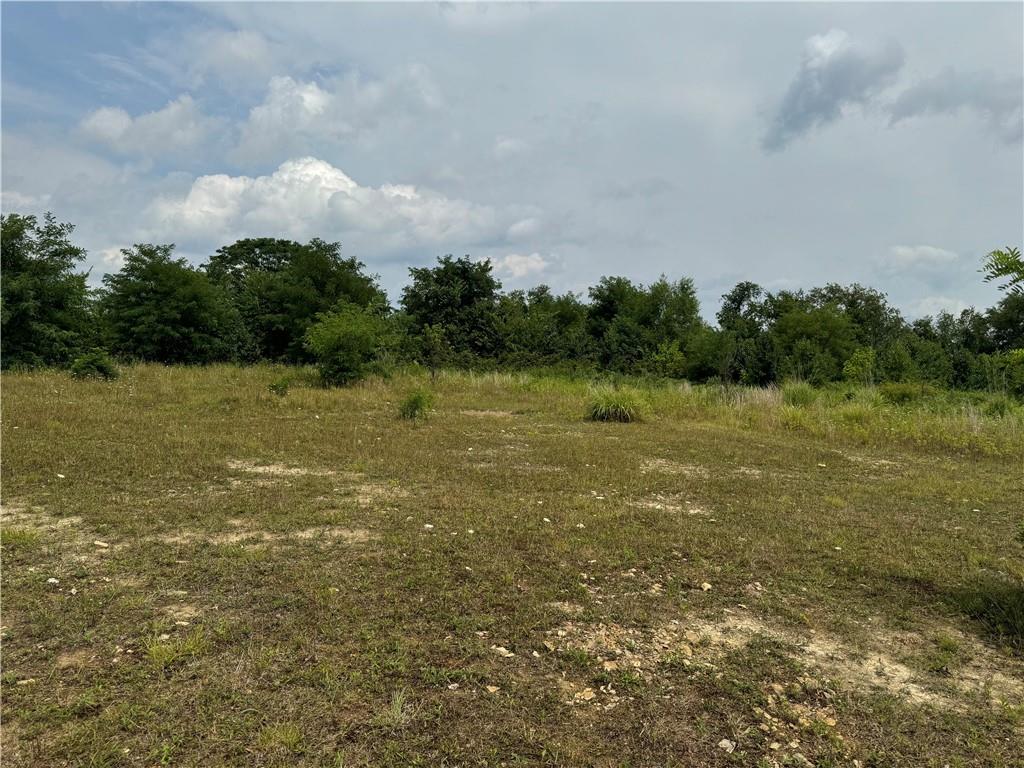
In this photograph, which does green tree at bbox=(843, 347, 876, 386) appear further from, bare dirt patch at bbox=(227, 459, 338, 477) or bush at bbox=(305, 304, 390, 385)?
bare dirt patch at bbox=(227, 459, 338, 477)

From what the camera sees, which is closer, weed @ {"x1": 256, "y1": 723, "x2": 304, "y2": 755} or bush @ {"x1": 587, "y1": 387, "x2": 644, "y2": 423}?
weed @ {"x1": 256, "y1": 723, "x2": 304, "y2": 755}

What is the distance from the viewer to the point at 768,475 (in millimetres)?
9047

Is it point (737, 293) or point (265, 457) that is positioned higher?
point (737, 293)

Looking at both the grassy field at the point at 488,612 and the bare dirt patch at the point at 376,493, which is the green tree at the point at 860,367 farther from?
the bare dirt patch at the point at 376,493

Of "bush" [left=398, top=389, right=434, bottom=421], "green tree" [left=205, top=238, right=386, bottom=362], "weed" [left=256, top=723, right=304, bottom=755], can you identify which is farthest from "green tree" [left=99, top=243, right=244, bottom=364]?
"weed" [left=256, top=723, right=304, bottom=755]

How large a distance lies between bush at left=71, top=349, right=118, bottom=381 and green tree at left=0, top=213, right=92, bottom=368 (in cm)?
335

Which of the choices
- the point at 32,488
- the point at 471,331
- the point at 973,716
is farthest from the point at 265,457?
the point at 471,331

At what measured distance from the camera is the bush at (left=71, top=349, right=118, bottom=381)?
51.0 ft

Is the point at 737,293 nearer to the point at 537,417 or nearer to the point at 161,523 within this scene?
the point at 537,417

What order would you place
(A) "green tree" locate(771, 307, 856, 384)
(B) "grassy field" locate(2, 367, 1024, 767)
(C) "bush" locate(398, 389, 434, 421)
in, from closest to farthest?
(B) "grassy field" locate(2, 367, 1024, 767), (C) "bush" locate(398, 389, 434, 421), (A) "green tree" locate(771, 307, 856, 384)

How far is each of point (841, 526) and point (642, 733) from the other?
14.3 feet

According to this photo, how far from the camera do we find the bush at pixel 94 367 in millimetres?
15539

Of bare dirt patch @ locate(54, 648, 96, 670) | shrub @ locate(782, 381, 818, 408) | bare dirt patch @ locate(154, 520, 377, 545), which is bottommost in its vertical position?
bare dirt patch @ locate(54, 648, 96, 670)

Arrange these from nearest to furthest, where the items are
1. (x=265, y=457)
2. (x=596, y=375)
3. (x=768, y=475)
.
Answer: (x=265, y=457), (x=768, y=475), (x=596, y=375)
